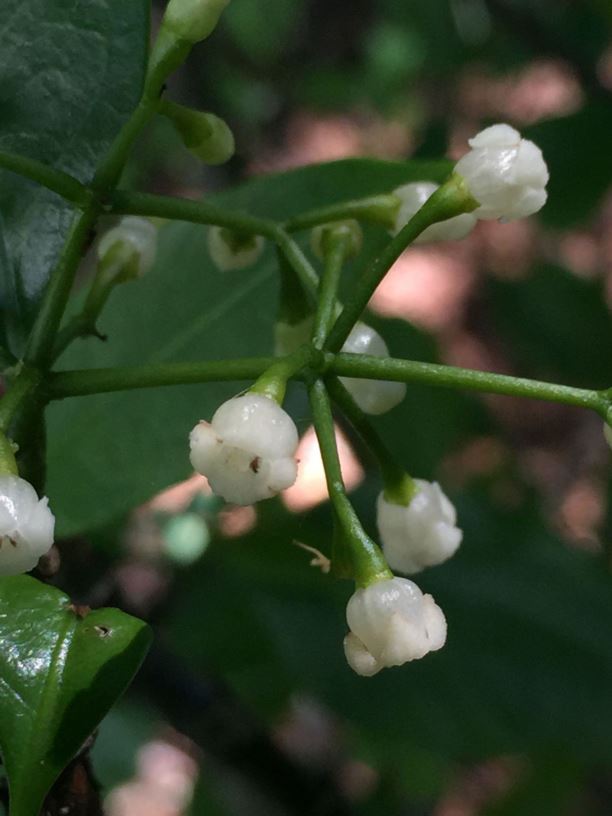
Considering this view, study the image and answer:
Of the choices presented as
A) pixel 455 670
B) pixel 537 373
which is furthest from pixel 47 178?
pixel 537 373

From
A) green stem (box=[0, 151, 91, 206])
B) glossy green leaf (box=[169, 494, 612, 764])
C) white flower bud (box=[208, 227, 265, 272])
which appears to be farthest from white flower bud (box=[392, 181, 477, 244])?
glossy green leaf (box=[169, 494, 612, 764])

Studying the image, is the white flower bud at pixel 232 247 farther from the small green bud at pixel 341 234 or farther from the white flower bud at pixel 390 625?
the white flower bud at pixel 390 625

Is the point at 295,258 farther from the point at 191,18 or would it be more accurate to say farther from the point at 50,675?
the point at 50,675

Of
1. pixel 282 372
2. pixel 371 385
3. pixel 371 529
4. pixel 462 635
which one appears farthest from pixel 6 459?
pixel 462 635

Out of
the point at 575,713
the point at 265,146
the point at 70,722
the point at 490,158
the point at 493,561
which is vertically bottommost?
the point at 265,146

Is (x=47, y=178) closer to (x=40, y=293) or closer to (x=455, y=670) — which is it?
(x=40, y=293)

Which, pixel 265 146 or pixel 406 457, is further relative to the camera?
pixel 265 146
